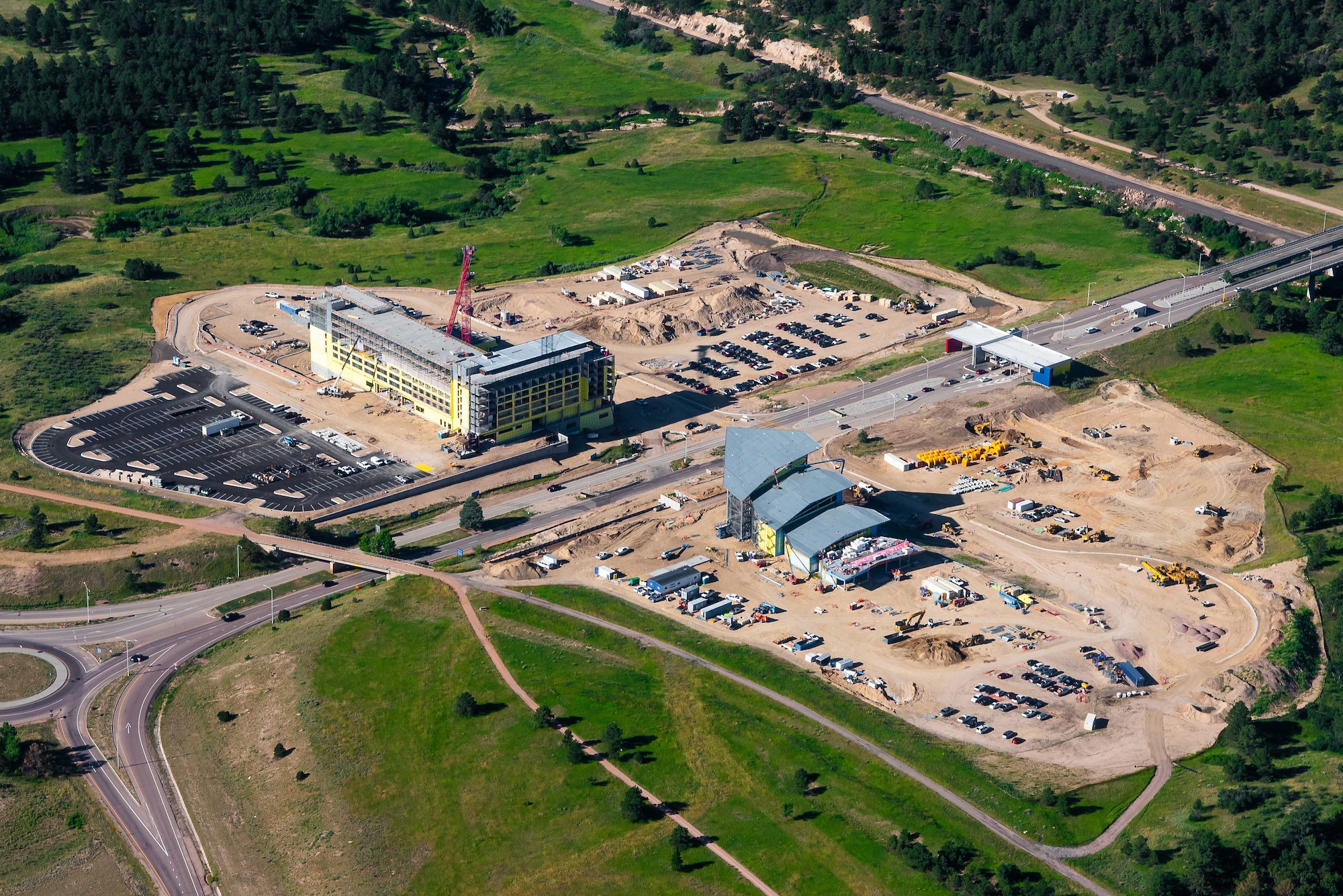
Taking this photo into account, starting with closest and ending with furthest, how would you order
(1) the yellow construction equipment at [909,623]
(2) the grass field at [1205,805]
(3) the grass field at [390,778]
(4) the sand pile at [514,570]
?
(2) the grass field at [1205,805] → (3) the grass field at [390,778] → (1) the yellow construction equipment at [909,623] → (4) the sand pile at [514,570]

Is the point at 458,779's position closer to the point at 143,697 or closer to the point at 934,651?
the point at 143,697

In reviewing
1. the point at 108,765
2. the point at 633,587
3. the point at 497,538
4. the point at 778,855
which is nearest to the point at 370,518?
the point at 497,538

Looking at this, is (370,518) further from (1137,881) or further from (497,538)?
(1137,881)

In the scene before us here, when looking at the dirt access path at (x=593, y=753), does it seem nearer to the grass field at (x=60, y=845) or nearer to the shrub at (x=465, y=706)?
the shrub at (x=465, y=706)

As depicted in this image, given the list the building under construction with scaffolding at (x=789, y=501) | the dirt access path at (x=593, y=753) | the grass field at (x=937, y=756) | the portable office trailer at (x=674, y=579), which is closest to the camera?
the dirt access path at (x=593, y=753)

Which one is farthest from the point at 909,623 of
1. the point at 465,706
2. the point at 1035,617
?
the point at 465,706

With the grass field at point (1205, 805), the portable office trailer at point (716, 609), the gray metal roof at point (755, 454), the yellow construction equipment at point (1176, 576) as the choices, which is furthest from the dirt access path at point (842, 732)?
the yellow construction equipment at point (1176, 576)
